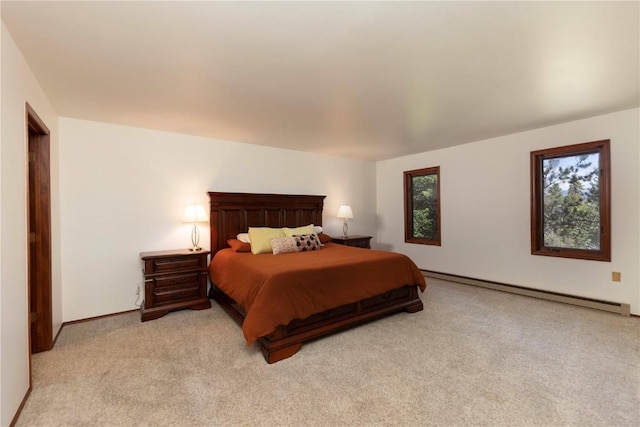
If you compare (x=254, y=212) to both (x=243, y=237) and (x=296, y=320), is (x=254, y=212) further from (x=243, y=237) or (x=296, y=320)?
(x=296, y=320)

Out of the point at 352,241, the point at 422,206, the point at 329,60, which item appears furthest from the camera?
the point at 422,206

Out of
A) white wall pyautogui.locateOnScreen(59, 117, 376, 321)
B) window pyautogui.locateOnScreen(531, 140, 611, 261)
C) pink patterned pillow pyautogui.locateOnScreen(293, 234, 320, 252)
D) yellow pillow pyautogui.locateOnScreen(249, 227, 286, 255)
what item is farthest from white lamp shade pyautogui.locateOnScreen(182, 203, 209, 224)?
window pyautogui.locateOnScreen(531, 140, 611, 261)

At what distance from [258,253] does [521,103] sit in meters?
3.32

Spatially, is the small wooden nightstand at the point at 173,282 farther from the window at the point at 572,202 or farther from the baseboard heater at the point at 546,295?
the window at the point at 572,202

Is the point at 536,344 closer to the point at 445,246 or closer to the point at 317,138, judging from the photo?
the point at 445,246

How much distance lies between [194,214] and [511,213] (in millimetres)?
4324

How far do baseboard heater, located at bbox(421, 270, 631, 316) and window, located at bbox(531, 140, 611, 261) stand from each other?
0.50 m

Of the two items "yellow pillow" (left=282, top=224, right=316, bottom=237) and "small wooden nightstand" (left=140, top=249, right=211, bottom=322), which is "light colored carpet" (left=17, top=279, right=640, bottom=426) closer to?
"small wooden nightstand" (left=140, top=249, right=211, bottom=322)

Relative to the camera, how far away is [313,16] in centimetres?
156

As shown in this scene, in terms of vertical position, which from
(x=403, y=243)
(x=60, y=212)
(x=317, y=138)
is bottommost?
(x=403, y=243)

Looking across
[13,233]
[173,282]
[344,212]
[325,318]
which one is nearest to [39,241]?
[13,233]

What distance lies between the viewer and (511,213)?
4.05 m

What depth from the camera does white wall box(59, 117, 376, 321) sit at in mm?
3154

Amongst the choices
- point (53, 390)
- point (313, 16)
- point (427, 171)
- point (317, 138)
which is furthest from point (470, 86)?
point (53, 390)
